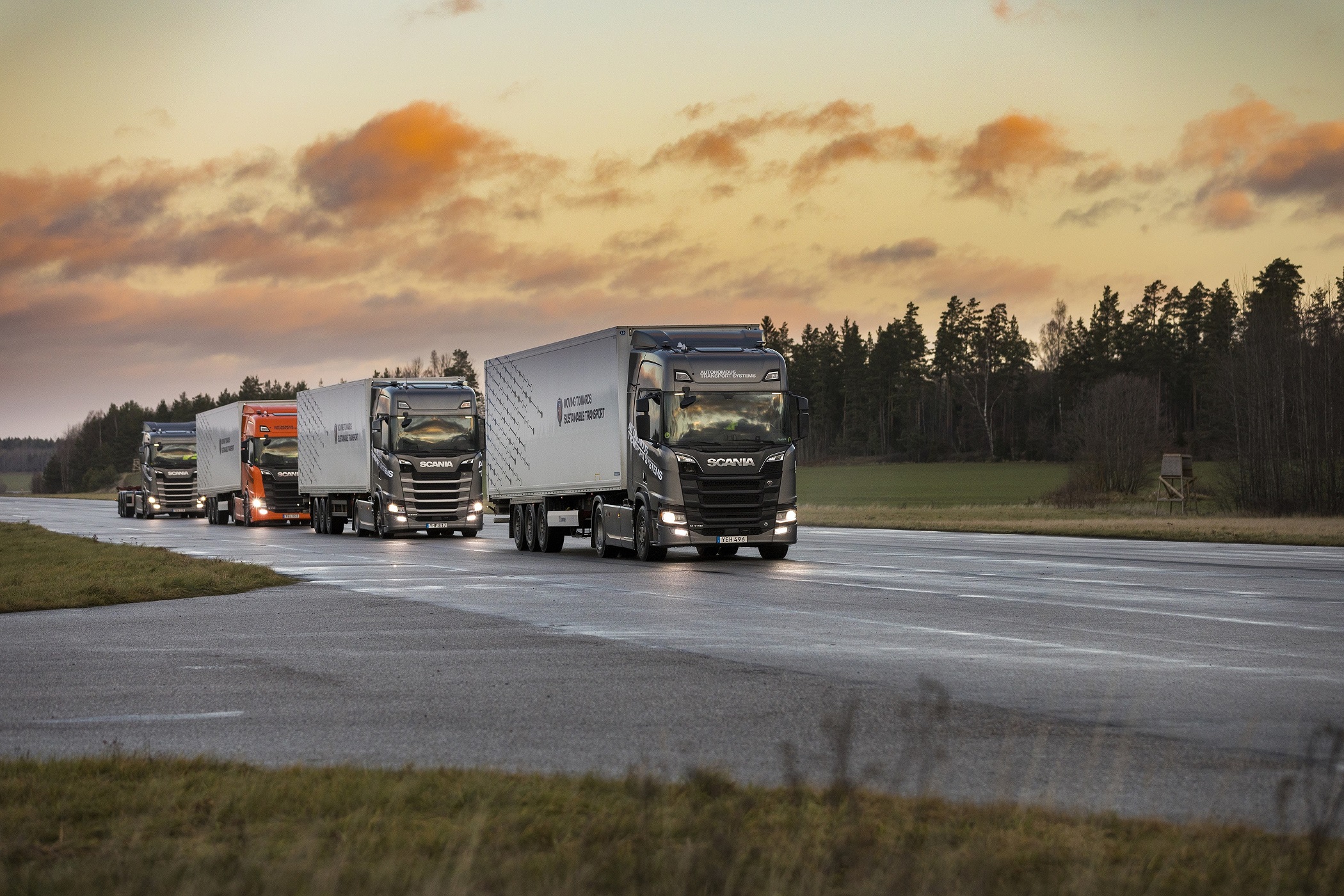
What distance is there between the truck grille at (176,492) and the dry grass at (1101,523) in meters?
27.0

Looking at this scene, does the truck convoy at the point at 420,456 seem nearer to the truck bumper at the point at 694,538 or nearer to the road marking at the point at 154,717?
the truck bumper at the point at 694,538

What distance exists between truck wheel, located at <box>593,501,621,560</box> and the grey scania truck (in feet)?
0.13

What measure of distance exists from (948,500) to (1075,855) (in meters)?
81.5

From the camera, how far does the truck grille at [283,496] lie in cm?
5138

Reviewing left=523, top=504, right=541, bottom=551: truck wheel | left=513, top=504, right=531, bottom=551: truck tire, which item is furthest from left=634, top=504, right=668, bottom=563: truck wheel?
left=513, top=504, right=531, bottom=551: truck tire

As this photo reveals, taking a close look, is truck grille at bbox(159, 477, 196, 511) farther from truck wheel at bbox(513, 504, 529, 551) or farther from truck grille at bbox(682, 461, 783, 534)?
truck grille at bbox(682, 461, 783, 534)

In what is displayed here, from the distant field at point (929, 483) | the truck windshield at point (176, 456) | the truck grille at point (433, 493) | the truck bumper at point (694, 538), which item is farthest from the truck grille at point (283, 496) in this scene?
the distant field at point (929, 483)

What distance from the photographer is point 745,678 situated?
11.0m

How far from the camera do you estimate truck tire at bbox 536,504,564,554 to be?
31.4 meters

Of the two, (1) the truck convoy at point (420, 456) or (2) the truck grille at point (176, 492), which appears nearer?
(1) the truck convoy at point (420, 456)

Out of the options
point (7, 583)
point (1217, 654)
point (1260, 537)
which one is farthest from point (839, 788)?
point (1260, 537)

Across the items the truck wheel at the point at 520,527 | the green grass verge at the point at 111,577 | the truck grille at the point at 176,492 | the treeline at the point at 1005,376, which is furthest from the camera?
the treeline at the point at 1005,376

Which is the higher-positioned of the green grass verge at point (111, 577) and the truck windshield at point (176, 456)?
the truck windshield at point (176, 456)

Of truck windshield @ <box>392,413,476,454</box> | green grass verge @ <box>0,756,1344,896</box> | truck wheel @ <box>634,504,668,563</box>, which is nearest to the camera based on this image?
green grass verge @ <box>0,756,1344,896</box>
